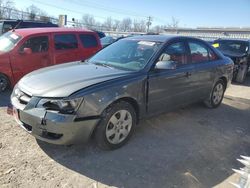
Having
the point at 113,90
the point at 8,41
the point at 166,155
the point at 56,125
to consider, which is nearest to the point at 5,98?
the point at 8,41

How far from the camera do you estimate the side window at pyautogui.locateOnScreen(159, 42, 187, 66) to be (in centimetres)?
449

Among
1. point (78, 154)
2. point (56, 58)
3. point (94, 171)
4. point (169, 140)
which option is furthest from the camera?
point (56, 58)

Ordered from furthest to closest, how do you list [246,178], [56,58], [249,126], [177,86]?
[56,58], [249,126], [177,86], [246,178]

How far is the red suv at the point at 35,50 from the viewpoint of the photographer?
6488 millimetres

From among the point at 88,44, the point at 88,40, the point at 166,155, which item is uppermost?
the point at 88,40

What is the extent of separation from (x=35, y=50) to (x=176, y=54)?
151 inches

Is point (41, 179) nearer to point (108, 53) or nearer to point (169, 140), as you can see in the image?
point (169, 140)

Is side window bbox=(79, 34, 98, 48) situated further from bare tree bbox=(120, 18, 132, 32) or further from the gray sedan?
bare tree bbox=(120, 18, 132, 32)

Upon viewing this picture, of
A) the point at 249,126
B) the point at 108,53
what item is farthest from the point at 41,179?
the point at 249,126

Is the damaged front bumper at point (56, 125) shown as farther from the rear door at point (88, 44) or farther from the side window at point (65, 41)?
the rear door at point (88, 44)

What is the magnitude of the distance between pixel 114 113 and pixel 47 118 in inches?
35.7

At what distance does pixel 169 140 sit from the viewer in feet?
14.2

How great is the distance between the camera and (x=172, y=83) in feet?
15.0

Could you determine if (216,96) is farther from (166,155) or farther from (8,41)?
(8,41)
